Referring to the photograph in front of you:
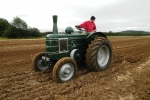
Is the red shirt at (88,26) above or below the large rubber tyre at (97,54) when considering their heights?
above

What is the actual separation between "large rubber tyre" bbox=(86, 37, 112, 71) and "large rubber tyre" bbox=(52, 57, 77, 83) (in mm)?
796

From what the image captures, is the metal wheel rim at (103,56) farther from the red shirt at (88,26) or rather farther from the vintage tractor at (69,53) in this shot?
the red shirt at (88,26)

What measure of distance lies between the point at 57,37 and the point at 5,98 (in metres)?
2.34

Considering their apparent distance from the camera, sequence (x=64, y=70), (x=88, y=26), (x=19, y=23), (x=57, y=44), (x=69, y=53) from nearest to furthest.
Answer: (x=64, y=70), (x=57, y=44), (x=69, y=53), (x=88, y=26), (x=19, y=23)

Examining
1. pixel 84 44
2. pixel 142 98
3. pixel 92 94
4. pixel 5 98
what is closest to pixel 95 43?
pixel 84 44

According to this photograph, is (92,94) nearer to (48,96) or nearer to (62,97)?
(62,97)

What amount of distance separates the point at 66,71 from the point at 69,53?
0.94 meters

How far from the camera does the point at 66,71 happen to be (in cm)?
524

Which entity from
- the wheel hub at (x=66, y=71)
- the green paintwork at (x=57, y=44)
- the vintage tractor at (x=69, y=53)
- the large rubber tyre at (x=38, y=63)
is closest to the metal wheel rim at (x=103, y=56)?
the vintage tractor at (x=69, y=53)

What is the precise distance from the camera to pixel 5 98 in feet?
14.0

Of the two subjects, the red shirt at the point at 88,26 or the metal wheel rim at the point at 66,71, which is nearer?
the metal wheel rim at the point at 66,71

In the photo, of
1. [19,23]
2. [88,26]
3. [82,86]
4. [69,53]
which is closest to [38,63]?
[69,53]

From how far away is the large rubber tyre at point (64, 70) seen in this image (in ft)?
16.4

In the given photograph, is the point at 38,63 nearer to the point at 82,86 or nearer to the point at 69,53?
the point at 69,53
